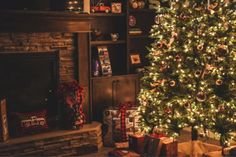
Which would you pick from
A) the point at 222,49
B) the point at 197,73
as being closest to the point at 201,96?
the point at 197,73

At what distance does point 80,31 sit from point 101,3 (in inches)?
32.5

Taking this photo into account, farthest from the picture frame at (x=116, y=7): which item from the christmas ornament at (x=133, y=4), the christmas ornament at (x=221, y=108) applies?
the christmas ornament at (x=221, y=108)

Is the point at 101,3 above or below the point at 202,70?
above

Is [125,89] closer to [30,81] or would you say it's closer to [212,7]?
[30,81]

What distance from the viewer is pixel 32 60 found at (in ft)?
17.5

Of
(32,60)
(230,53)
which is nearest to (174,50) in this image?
(230,53)

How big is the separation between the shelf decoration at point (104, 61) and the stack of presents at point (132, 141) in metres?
0.57

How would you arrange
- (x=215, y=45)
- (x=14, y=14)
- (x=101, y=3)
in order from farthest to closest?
1. (x=101, y=3)
2. (x=14, y=14)
3. (x=215, y=45)

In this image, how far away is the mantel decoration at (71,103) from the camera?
5328mm

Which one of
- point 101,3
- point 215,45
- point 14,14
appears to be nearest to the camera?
point 215,45

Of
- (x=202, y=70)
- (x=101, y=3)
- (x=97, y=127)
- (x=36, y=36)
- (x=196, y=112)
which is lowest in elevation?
(x=97, y=127)

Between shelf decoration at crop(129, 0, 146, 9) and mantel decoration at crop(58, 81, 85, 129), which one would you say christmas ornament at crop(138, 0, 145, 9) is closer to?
shelf decoration at crop(129, 0, 146, 9)

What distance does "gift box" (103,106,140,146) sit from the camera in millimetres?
5715

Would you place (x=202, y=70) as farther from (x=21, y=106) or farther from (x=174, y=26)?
(x=21, y=106)
